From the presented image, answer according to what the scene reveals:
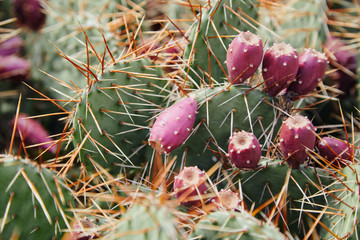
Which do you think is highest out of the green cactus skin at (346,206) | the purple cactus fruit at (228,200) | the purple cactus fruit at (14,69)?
the purple cactus fruit at (14,69)

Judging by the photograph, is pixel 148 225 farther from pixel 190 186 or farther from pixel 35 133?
pixel 35 133

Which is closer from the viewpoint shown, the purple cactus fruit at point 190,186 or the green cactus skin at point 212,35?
the purple cactus fruit at point 190,186

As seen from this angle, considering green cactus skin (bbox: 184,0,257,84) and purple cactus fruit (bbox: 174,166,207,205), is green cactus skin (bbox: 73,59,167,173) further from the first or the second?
purple cactus fruit (bbox: 174,166,207,205)

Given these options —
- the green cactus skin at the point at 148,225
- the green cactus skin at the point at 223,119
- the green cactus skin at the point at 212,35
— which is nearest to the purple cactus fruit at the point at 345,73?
the green cactus skin at the point at 212,35

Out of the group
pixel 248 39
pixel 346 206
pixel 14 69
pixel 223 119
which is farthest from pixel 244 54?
pixel 14 69

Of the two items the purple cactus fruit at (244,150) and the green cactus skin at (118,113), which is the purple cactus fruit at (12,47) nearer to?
the green cactus skin at (118,113)

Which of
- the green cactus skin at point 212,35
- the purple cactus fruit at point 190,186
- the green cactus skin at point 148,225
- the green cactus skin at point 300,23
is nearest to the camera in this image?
the green cactus skin at point 148,225

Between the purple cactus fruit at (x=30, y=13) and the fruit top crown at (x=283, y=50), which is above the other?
the purple cactus fruit at (x=30, y=13)
